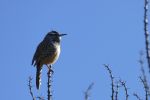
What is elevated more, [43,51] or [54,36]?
[54,36]

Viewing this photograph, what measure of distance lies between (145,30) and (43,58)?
25.6ft

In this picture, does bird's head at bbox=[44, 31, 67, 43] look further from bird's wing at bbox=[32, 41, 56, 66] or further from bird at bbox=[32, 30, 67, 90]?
bird's wing at bbox=[32, 41, 56, 66]

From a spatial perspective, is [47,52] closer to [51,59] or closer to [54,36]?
[51,59]

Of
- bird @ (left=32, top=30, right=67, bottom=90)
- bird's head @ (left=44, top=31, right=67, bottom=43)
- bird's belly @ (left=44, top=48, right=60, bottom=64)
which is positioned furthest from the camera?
bird's head @ (left=44, top=31, right=67, bottom=43)

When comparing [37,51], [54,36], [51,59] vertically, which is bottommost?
[51,59]

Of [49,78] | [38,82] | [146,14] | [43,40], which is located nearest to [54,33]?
[43,40]

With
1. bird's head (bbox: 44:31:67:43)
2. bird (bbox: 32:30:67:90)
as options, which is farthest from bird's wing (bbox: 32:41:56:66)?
bird's head (bbox: 44:31:67:43)

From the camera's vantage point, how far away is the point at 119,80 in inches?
158

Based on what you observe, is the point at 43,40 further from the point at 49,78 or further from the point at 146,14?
the point at 146,14

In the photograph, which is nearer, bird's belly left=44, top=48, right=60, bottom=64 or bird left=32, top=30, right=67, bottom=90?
bird left=32, top=30, right=67, bottom=90

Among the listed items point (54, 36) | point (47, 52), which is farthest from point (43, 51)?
point (54, 36)

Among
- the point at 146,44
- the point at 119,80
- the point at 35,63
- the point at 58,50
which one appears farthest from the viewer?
the point at 58,50

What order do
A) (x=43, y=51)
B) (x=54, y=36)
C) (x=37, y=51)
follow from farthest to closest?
(x=54, y=36), (x=43, y=51), (x=37, y=51)

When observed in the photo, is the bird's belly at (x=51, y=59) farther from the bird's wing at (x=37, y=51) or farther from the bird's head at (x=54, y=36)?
the bird's head at (x=54, y=36)
